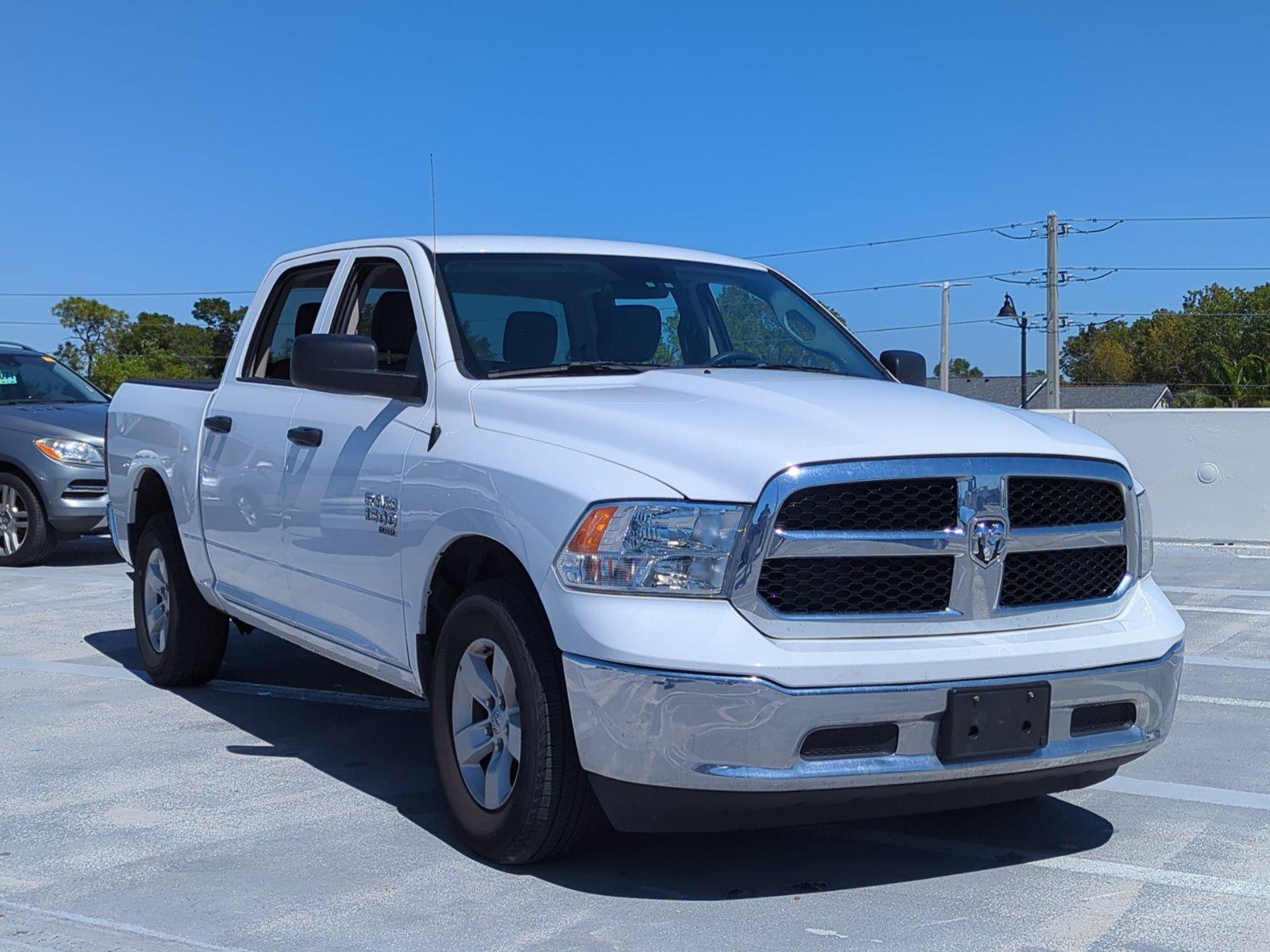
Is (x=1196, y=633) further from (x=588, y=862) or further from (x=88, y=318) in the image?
(x=88, y=318)

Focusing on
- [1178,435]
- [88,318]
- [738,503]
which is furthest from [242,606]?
[88,318]

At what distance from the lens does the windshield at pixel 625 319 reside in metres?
5.11

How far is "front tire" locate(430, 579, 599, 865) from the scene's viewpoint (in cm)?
402

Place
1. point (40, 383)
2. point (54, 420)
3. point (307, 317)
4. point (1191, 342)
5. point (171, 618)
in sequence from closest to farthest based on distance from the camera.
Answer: point (307, 317), point (171, 618), point (54, 420), point (40, 383), point (1191, 342)

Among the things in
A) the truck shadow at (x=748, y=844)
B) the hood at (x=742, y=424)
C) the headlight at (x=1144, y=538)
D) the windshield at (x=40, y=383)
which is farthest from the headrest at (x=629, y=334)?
the windshield at (x=40, y=383)

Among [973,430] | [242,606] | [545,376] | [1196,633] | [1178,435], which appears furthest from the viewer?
[1178,435]

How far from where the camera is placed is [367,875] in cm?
427

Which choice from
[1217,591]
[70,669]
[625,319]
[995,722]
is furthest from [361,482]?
[1217,591]

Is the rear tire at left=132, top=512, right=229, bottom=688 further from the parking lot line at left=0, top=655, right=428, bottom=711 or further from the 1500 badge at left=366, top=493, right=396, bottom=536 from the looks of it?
the 1500 badge at left=366, top=493, right=396, bottom=536

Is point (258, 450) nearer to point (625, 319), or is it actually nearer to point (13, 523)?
point (625, 319)

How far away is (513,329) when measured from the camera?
16.9ft

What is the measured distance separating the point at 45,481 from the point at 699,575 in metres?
9.83

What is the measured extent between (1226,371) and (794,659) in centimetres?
7841

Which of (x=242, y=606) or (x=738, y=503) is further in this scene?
(x=242, y=606)
